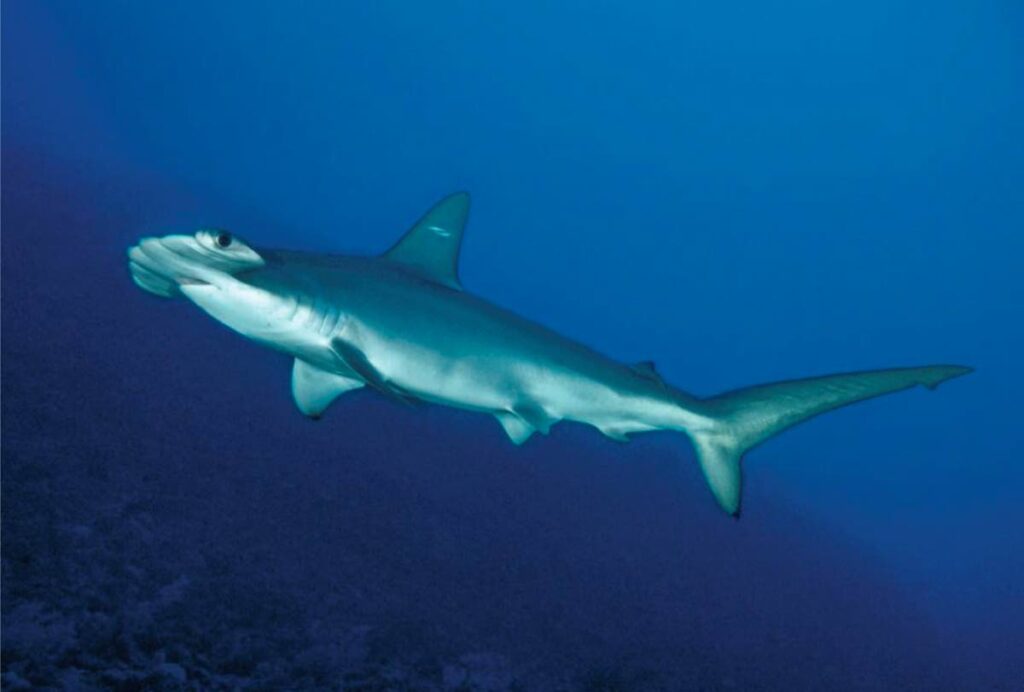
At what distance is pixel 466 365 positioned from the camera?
4039mm

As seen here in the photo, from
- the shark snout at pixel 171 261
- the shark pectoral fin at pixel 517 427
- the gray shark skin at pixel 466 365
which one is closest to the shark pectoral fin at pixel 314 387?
the gray shark skin at pixel 466 365

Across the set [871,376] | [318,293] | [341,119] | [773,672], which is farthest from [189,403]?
[341,119]

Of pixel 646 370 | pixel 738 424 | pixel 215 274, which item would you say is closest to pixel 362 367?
pixel 215 274

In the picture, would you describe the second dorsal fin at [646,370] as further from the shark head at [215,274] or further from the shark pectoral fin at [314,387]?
the shark head at [215,274]

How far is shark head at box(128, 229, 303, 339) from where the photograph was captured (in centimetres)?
310

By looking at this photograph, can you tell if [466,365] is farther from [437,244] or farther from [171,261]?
[171,261]

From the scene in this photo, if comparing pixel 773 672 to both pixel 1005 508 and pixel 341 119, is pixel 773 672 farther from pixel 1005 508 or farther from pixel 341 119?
pixel 341 119

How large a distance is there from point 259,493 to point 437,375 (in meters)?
4.11

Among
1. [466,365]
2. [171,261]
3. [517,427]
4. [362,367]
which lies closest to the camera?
[171,261]

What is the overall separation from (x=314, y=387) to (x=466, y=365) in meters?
1.27

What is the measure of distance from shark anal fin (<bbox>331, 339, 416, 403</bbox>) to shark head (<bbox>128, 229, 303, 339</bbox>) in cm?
38

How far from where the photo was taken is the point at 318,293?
3680 mm

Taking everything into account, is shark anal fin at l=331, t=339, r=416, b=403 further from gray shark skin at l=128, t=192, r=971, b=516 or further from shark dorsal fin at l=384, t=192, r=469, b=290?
shark dorsal fin at l=384, t=192, r=469, b=290

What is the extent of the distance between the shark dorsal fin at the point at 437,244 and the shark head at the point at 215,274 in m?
1.47
